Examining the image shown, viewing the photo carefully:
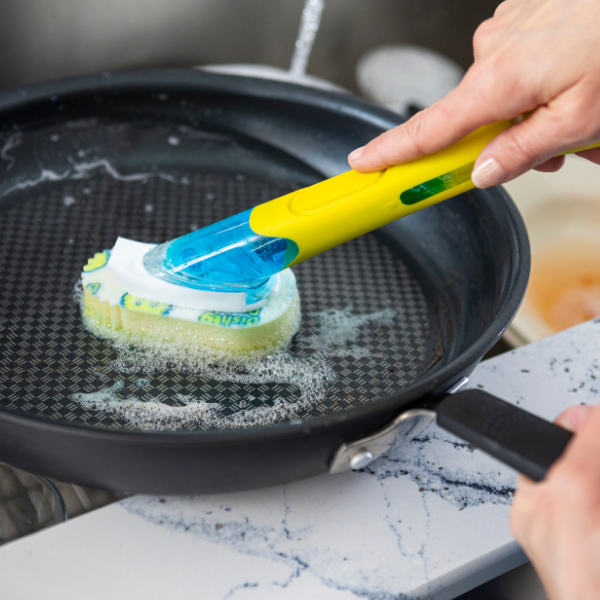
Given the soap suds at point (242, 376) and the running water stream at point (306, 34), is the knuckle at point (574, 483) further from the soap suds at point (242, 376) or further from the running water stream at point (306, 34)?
the running water stream at point (306, 34)

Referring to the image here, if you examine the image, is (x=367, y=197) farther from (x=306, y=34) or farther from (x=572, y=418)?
(x=306, y=34)

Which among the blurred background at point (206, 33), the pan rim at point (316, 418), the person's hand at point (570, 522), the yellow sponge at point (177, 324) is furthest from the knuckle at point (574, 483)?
the blurred background at point (206, 33)

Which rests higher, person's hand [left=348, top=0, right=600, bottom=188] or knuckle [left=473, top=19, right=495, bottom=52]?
knuckle [left=473, top=19, right=495, bottom=52]

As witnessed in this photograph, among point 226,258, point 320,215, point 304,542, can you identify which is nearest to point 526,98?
point 320,215

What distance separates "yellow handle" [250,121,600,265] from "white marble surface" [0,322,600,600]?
247mm

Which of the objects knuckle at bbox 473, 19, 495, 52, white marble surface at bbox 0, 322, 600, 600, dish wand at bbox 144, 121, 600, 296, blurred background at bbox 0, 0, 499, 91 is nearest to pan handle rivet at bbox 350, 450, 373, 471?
white marble surface at bbox 0, 322, 600, 600

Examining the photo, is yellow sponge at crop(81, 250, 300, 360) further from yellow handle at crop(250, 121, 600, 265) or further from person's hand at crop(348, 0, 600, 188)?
person's hand at crop(348, 0, 600, 188)

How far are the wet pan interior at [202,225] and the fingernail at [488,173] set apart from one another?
0.39 ft

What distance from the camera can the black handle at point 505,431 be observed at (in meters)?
0.38

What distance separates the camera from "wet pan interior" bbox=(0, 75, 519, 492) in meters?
0.61

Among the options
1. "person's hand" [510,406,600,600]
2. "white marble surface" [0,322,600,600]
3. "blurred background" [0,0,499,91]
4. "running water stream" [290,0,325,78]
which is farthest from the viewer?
"running water stream" [290,0,325,78]

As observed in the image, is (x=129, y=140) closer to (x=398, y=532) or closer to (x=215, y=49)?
(x=398, y=532)

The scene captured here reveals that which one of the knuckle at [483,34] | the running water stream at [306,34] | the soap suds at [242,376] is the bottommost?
the soap suds at [242,376]

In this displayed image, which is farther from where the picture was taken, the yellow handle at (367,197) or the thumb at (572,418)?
the yellow handle at (367,197)
